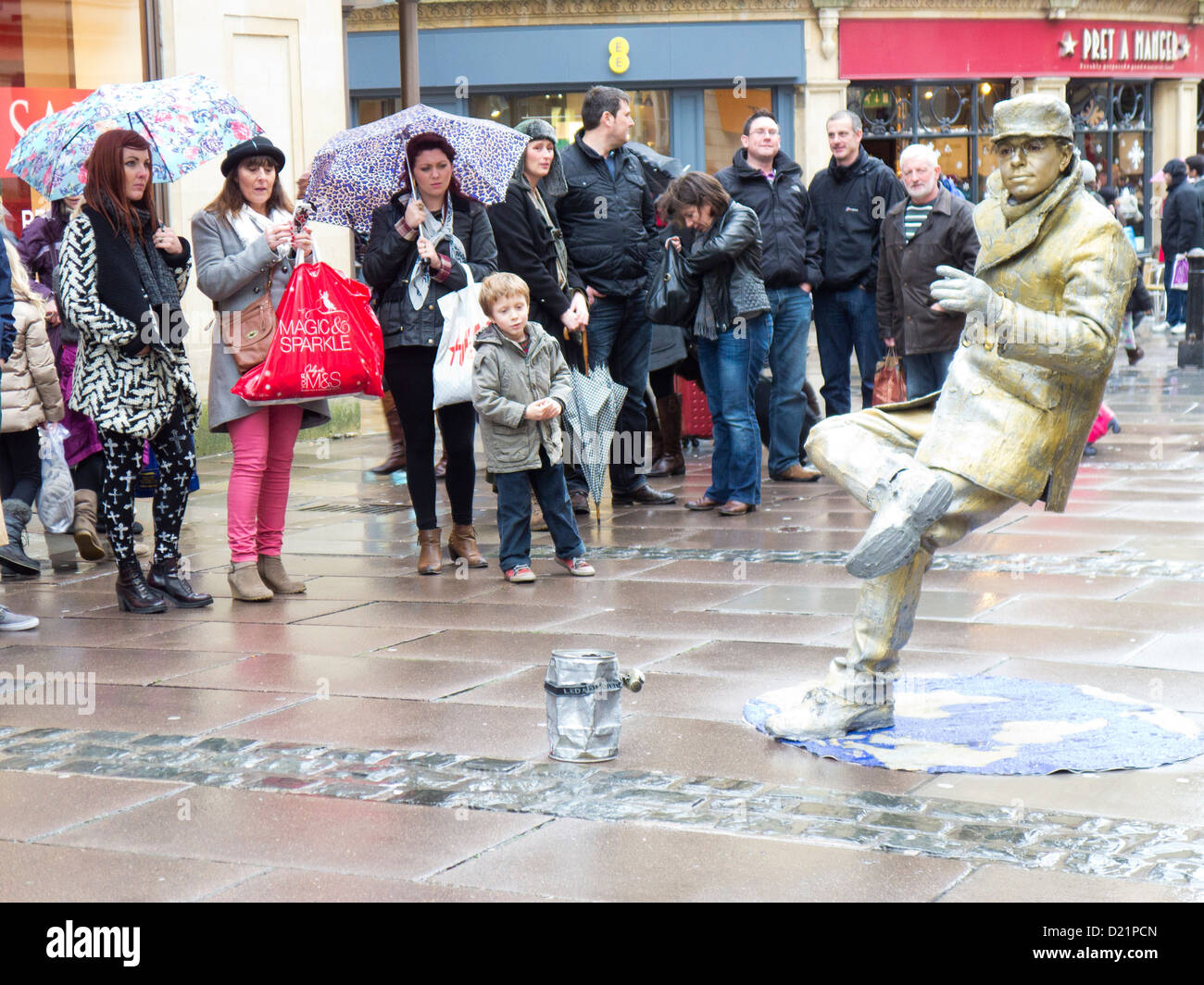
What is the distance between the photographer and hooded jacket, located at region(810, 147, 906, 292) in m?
10.6

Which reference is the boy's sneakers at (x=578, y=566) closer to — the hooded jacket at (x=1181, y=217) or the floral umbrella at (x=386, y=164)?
the floral umbrella at (x=386, y=164)

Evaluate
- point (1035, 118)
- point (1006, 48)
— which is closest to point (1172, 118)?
point (1006, 48)

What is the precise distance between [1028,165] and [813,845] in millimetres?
2006

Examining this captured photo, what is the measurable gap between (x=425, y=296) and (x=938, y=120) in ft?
66.3

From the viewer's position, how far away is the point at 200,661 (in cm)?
628

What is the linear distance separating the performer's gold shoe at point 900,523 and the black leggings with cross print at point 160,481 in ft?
12.2

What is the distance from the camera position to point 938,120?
26.4m

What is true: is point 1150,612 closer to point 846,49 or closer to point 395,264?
point 395,264

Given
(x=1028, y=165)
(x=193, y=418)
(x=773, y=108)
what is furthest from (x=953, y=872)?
(x=773, y=108)

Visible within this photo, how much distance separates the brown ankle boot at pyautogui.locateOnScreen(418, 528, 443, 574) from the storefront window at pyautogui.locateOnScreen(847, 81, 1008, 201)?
62.7 ft

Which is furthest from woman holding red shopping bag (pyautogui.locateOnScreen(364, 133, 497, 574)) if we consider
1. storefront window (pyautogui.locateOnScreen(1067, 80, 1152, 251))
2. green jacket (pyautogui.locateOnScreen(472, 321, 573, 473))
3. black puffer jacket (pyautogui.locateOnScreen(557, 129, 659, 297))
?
storefront window (pyautogui.locateOnScreen(1067, 80, 1152, 251))

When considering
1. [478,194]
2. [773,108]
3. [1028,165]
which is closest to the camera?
[1028,165]

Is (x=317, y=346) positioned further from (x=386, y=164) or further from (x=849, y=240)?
(x=849, y=240)

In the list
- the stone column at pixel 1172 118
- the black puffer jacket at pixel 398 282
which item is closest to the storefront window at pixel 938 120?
the stone column at pixel 1172 118
